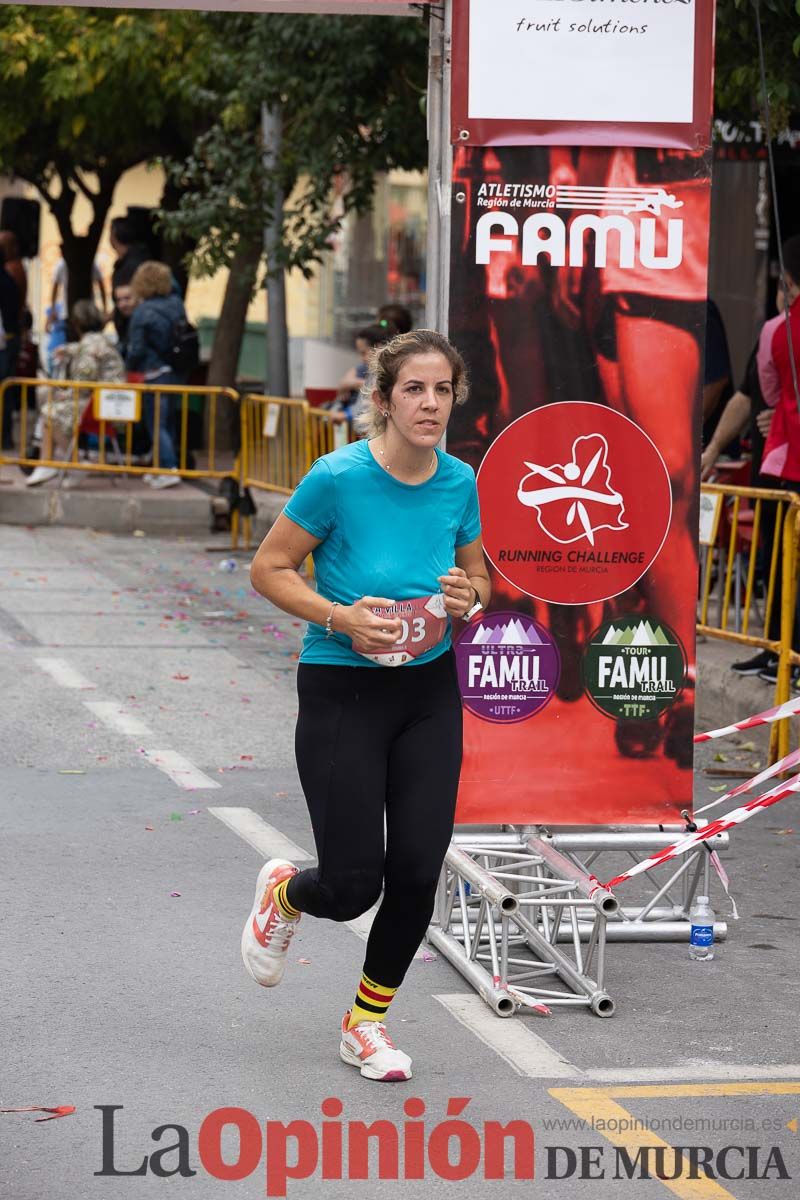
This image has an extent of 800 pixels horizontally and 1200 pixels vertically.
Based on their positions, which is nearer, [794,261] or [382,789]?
[382,789]

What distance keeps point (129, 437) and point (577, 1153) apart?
1321cm

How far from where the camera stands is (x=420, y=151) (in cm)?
1541

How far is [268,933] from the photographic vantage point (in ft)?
17.9

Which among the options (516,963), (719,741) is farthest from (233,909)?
(719,741)

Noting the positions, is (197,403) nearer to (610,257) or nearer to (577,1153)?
(610,257)

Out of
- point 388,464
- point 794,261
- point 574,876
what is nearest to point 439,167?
point 388,464

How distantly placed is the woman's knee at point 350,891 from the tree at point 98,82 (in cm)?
1287

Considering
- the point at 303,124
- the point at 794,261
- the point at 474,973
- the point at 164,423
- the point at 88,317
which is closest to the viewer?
the point at 474,973

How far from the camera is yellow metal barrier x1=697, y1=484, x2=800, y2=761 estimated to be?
9172 millimetres

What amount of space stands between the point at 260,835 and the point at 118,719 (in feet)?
7.29

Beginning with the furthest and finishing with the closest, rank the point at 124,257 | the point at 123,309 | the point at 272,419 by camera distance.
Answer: the point at 124,257 < the point at 123,309 < the point at 272,419

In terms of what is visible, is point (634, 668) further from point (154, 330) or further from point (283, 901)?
point (154, 330)

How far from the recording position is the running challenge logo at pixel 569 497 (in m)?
6.16

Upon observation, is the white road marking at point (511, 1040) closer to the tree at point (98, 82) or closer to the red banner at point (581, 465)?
the red banner at point (581, 465)
